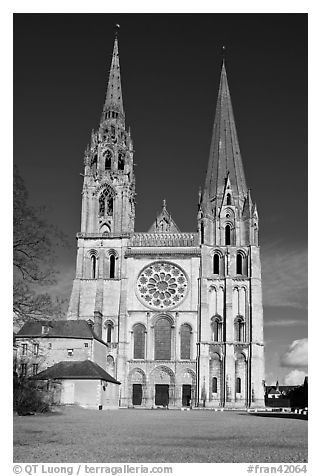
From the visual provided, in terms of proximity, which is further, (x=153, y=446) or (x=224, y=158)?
(x=224, y=158)

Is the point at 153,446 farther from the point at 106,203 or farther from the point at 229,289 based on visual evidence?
the point at 106,203

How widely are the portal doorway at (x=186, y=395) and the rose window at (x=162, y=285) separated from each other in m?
8.20

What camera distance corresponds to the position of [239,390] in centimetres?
6206

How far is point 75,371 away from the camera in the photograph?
5300 centimetres

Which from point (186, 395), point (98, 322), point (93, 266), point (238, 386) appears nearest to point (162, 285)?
point (93, 266)

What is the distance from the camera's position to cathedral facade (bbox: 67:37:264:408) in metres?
62.6

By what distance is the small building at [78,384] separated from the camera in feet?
163

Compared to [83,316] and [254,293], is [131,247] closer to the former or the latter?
[83,316]

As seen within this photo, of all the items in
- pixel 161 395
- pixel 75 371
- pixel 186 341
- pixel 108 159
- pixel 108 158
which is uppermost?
pixel 108 158

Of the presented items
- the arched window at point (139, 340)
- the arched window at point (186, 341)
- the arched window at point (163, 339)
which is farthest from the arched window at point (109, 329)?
the arched window at point (186, 341)

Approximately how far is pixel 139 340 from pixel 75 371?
12.3 m

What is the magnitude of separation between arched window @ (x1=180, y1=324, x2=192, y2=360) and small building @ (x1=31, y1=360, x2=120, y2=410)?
1156 cm

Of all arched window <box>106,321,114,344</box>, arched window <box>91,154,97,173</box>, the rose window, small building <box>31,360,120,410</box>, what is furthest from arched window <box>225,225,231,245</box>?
small building <box>31,360,120,410</box>
